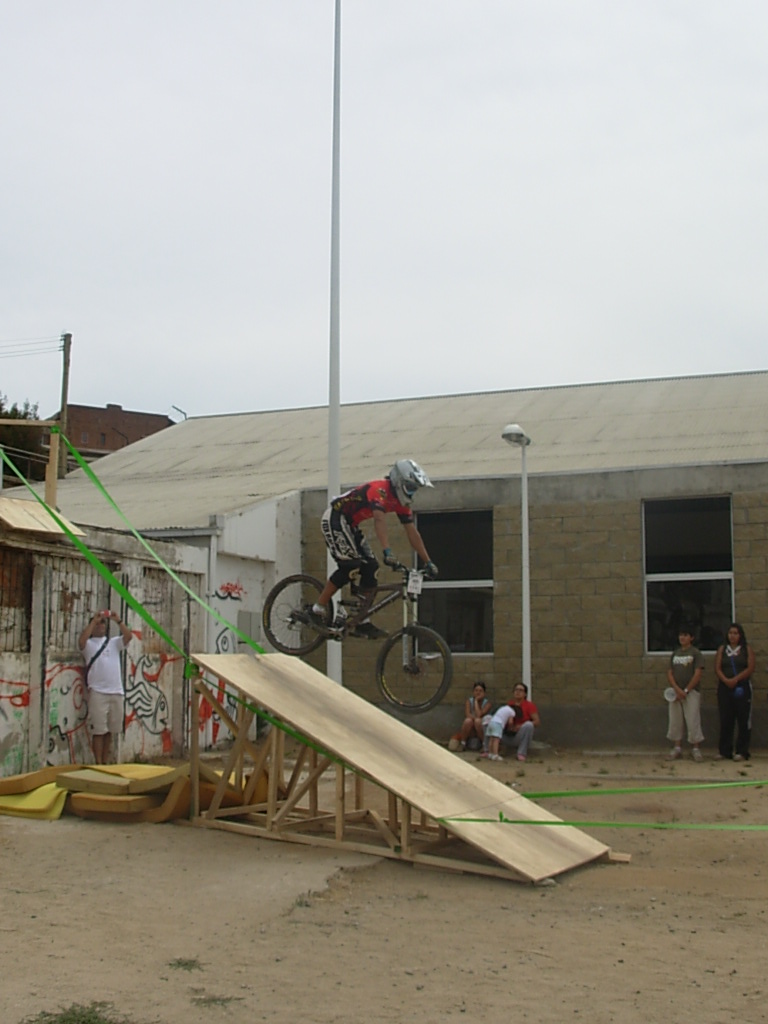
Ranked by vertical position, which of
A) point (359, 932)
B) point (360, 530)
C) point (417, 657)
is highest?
point (360, 530)

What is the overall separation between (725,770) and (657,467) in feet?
14.9

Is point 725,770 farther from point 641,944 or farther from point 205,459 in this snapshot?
point 205,459

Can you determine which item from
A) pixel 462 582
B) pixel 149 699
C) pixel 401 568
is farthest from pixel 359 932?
pixel 462 582

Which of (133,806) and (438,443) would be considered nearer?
(133,806)

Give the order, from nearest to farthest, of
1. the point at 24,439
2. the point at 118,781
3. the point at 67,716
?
the point at 118,781 < the point at 67,716 < the point at 24,439

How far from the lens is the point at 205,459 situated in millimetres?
24219

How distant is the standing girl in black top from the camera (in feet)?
51.3

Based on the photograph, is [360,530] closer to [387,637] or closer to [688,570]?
[387,637]

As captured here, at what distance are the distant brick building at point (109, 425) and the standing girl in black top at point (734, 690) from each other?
57026 mm

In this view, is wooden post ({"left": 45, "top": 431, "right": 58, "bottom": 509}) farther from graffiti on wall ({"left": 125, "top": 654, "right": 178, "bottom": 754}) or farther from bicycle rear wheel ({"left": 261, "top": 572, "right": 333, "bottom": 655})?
graffiti on wall ({"left": 125, "top": 654, "right": 178, "bottom": 754})

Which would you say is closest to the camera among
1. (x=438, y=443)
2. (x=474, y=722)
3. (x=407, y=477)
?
(x=407, y=477)

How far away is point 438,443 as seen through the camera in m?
21.8

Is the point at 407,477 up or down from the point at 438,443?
down

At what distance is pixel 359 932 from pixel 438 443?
1452 centimetres
